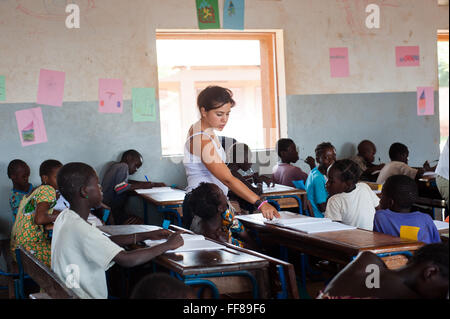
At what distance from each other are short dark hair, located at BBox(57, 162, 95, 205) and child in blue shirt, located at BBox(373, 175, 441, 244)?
148cm

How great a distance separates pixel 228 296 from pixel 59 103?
393cm

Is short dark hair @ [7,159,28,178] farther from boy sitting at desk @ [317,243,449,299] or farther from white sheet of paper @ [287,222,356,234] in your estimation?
boy sitting at desk @ [317,243,449,299]

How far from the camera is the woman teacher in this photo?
10.0 ft

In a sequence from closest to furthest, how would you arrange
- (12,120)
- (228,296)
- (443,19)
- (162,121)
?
(228,296), (12,120), (162,121), (443,19)

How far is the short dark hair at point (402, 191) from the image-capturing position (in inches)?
109

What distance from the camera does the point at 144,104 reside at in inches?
233

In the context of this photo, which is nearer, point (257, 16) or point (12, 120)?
point (12, 120)

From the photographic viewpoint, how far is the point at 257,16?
6.23m

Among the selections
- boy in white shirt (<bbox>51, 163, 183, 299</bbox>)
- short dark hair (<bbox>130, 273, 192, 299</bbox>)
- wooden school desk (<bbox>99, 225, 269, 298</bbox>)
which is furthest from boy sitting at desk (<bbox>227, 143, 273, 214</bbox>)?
short dark hair (<bbox>130, 273, 192, 299</bbox>)

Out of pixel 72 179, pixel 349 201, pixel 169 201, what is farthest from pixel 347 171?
pixel 72 179

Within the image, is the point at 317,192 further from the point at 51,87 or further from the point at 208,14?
the point at 51,87

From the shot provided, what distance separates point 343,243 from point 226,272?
63 centimetres
